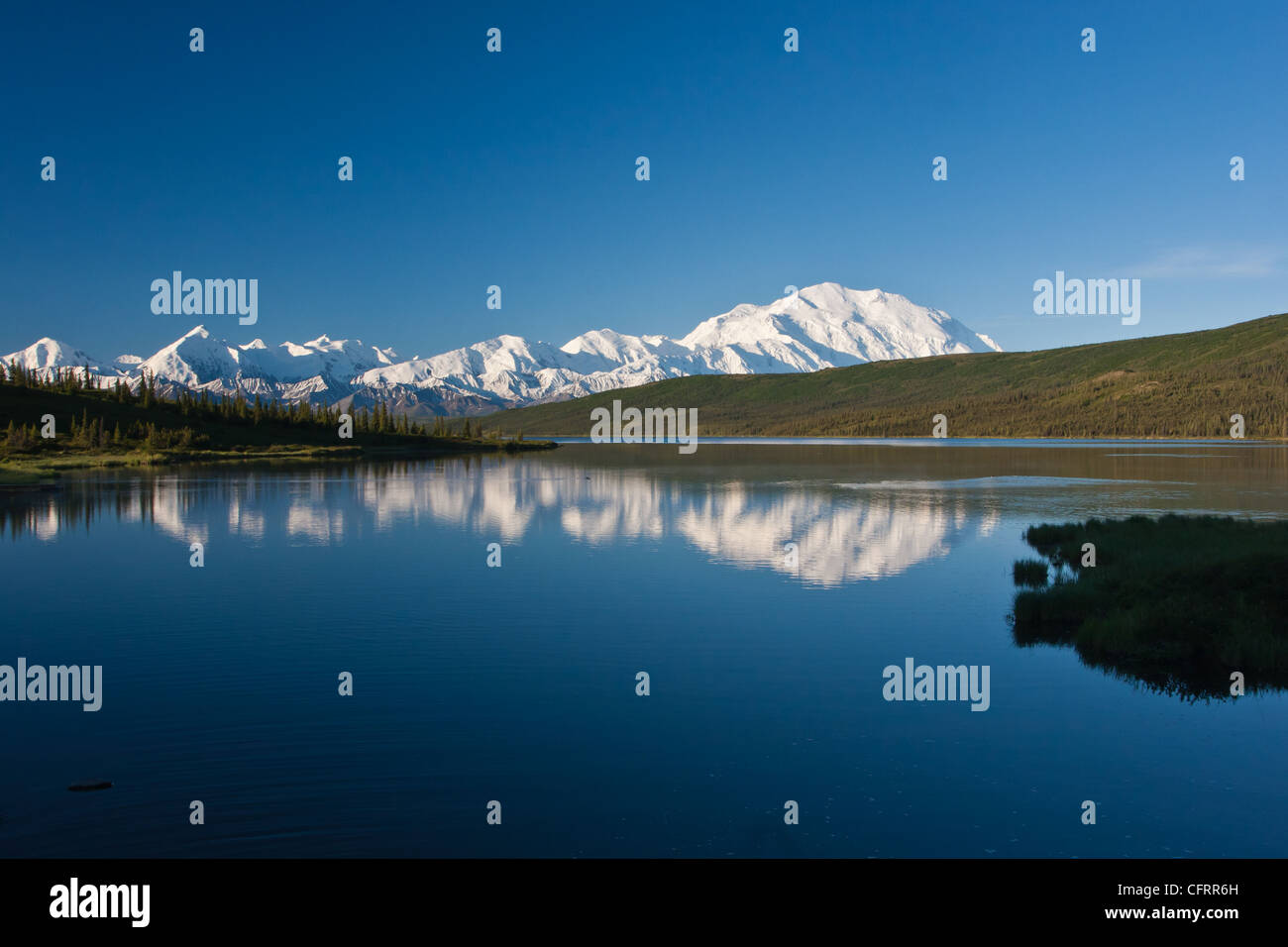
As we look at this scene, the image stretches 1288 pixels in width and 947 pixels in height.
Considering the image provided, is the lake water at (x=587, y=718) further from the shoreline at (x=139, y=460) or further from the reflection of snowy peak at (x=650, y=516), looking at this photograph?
the shoreline at (x=139, y=460)

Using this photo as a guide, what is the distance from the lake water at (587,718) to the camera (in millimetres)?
12922

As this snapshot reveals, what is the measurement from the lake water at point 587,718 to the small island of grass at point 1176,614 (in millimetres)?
1190

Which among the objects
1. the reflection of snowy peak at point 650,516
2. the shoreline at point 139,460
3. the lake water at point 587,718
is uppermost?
the shoreline at point 139,460

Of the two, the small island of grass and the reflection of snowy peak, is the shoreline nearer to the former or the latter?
the reflection of snowy peak

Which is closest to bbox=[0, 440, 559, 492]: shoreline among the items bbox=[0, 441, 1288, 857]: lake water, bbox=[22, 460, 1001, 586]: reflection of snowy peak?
bbox=[22, 460, 1001, 586]: reflection of snowy peak

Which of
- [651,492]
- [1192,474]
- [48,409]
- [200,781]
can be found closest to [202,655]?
[200,781]

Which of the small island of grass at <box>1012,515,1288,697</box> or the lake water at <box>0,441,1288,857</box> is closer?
the lake water at <box>0,441,1288,857</box>

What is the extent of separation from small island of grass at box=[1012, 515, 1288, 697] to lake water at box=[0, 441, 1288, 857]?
119cm

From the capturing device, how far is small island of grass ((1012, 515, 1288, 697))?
20.9m

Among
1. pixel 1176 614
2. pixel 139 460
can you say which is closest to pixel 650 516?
pixel 1176 614

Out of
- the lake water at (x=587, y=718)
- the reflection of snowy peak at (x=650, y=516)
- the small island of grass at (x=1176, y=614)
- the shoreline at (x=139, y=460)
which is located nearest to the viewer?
the lake water at (x=587, y=718)

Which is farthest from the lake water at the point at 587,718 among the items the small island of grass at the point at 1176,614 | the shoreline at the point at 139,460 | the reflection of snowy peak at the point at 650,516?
the shoreline at the point at 139,460

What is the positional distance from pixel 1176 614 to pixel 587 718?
16097 mm

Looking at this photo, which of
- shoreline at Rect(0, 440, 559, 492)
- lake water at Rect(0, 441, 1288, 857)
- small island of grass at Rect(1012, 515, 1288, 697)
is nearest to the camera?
lake water at Rect(0, 441, 1288, 857)
